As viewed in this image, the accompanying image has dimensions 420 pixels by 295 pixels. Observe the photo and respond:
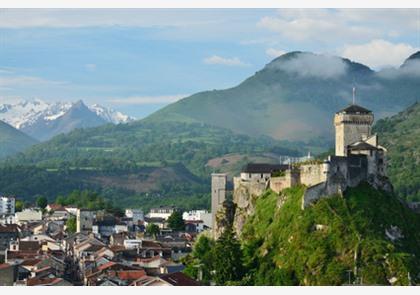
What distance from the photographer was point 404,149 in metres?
166

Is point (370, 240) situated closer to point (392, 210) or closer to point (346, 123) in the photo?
point (392, 210)

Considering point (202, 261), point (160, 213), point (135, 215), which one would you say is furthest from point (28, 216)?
point (202, 261)

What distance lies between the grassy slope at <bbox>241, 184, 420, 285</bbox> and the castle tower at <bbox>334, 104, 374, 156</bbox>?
5.33m

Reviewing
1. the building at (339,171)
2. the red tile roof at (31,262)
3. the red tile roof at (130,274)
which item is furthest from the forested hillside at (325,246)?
the red tile roof at (31,262)

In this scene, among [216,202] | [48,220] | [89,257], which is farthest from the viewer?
[48,220]

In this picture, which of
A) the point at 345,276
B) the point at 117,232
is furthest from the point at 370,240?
the point at 117,232

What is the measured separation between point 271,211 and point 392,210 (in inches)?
306

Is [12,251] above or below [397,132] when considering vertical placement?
below

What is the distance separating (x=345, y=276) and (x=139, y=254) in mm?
23470

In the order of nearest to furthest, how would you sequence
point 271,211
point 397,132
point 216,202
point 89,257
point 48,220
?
point 271,211 → point 89,257 → point 216,202 → point 48,220 → point 397,132

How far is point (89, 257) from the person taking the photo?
276ft

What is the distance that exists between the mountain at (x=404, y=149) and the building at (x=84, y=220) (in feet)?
126

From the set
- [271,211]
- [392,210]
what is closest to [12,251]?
[271,211]

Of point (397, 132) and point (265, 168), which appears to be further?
point (397, 132)
